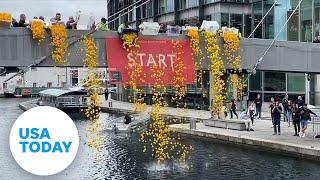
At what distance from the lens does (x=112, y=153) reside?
1120 inches

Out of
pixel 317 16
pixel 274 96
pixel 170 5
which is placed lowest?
pixel 274 96

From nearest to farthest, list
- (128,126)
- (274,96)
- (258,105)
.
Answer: (258,105) < (128,126) < (274,96)

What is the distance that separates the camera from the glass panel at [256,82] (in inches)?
2184

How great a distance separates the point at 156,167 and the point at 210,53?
20.3 feet

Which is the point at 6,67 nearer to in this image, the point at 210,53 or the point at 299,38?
the point at 210,53

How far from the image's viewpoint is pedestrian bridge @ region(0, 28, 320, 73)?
16.2 m

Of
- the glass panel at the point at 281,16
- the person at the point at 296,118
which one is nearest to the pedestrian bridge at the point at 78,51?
the person at the point at 296,118

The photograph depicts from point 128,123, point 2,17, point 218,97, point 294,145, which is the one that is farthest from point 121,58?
point 128,123

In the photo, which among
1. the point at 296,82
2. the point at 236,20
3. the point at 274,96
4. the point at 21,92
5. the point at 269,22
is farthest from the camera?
the point at 21,92

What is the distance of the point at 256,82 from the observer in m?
55.8

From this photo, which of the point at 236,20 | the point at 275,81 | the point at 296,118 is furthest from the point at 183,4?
the point at 296,118

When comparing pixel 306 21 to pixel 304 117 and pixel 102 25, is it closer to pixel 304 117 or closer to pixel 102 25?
pixel 304 117

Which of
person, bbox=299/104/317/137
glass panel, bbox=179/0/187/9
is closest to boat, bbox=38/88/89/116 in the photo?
glass panel, bbox=179/0/187/9

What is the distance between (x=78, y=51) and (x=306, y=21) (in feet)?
123
